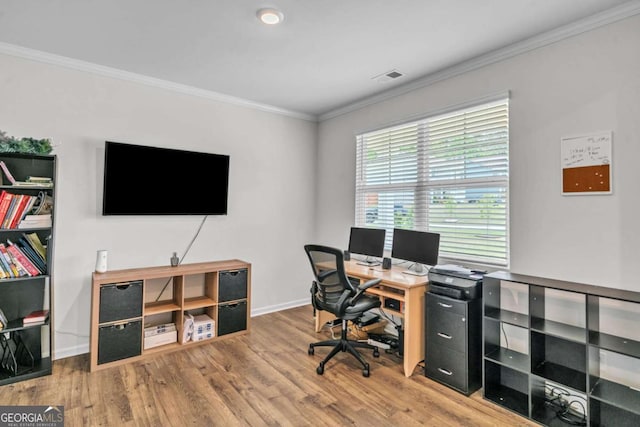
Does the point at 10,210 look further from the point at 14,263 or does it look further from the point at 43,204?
the point at 14,263

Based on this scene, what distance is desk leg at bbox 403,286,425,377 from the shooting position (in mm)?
2729

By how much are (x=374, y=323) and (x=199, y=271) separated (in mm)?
1922

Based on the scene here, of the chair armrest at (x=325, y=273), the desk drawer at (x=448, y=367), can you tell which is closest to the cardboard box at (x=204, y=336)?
the chair armrest at (x=325, y=273)

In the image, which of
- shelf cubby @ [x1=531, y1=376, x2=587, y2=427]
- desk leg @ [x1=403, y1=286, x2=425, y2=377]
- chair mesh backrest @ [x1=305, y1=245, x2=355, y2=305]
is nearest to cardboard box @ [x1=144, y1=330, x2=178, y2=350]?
chair mesh backrest @ [x1=305, y1=245, x2=355, y2=305]

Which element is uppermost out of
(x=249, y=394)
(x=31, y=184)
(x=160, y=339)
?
(x=31, y=184)

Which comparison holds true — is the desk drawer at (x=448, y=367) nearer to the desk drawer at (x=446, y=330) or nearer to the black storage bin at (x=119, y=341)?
the desk drawer at (x=446, y=330)

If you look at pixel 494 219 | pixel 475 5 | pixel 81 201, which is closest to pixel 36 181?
pixel 81 201

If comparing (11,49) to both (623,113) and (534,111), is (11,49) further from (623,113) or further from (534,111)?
(623,113)

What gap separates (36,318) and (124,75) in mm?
2280

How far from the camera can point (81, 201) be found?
10.1 feet

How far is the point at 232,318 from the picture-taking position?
11.6ft

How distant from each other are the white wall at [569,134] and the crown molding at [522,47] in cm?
4

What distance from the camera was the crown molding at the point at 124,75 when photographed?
110 inches

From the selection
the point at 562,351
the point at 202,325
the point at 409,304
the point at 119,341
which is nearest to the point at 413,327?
the point at 409,304
